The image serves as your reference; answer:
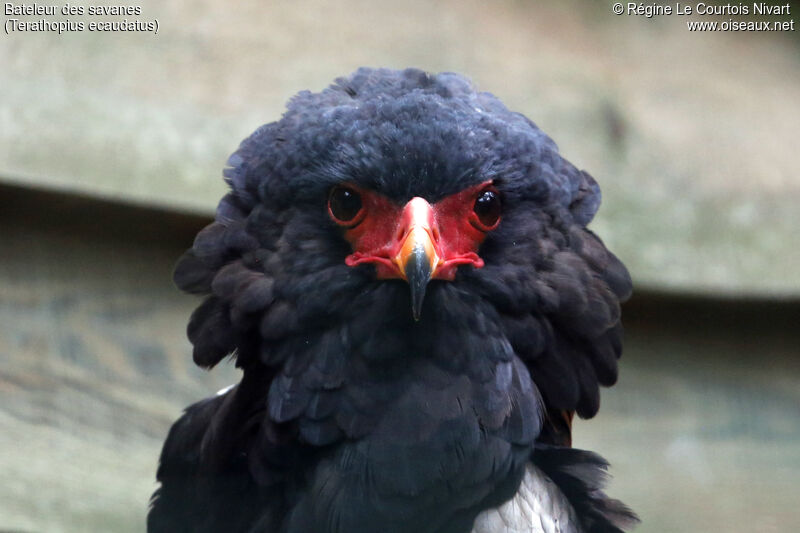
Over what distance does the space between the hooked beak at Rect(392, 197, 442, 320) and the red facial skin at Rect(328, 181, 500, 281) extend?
22 millimetres

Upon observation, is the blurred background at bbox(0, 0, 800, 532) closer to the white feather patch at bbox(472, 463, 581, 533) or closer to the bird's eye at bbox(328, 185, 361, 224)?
the white feather patch at bbox(472, 463, 581, 533)

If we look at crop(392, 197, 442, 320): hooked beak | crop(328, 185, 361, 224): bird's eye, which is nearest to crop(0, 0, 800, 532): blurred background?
crop(328, 185, 361, 224): bird's eye

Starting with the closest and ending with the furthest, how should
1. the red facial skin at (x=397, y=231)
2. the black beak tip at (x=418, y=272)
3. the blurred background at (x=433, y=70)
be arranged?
the black beak tip at (x=418, y=272) < the red facial skin at (x=397, y=231) < the blurred background at (x=433, y=70)

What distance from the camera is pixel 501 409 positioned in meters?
1.54

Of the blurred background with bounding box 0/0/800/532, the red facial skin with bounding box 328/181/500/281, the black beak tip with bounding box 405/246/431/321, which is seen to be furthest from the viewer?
the blurred background with bounding box 0/0/800/532

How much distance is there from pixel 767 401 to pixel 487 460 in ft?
4.51

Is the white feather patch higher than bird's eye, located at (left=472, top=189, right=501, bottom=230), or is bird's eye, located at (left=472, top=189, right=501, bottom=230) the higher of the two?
bird's eye, located at (left=472, top=189, right=501, bottom=230)

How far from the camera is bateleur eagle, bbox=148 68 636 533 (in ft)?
4.91

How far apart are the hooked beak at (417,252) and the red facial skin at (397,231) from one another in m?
0.02

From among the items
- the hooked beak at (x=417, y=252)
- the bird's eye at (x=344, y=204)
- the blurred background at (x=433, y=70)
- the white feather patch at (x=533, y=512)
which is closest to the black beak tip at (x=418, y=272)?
the hooked beak at (x=417, y=252)

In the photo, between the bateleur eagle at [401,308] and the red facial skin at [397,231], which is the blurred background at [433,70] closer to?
the bateleur eagle at [401,308]

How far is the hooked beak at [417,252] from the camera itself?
138cm

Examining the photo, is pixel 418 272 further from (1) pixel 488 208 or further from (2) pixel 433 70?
(2) pixel 433 70

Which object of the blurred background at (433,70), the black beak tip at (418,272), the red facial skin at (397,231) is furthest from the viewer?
the blurred background at (433,70)
